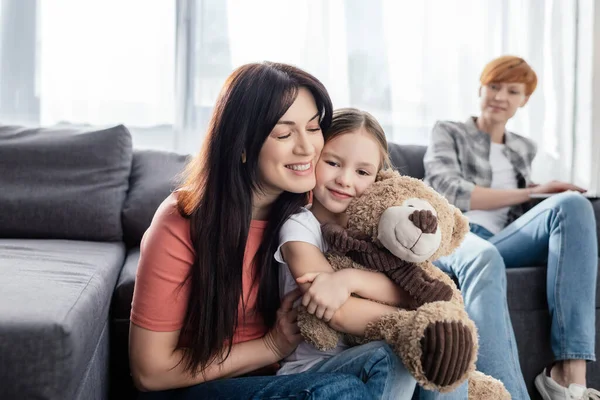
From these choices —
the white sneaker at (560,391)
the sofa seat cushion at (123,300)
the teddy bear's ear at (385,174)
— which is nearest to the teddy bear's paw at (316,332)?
the teddy bear's ear at (385,174)

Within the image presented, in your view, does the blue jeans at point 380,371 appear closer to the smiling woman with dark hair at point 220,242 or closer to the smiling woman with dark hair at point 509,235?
the smiling woman with dark hair at point 220,242

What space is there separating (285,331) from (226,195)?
282 mm

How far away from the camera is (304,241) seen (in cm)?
123

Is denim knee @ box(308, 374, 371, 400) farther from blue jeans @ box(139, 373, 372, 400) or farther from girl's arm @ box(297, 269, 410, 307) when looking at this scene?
girl's arm @ box(297, 269, 410, 307)

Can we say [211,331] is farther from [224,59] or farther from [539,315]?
[224,59]

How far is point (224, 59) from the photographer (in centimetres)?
284

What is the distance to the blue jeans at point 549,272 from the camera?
1808mm

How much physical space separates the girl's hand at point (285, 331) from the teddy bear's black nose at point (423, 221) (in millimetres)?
276

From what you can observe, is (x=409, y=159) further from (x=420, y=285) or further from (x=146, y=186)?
(x=420, y=285)

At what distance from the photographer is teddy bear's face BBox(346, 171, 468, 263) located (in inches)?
45.4

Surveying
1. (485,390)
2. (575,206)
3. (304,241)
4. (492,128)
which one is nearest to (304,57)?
(492,128)

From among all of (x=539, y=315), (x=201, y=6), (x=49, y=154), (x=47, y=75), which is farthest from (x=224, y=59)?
(x=539, y=315)

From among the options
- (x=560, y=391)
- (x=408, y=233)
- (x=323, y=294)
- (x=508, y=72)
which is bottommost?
(x=560, y=391)

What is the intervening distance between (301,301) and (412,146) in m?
1.55
